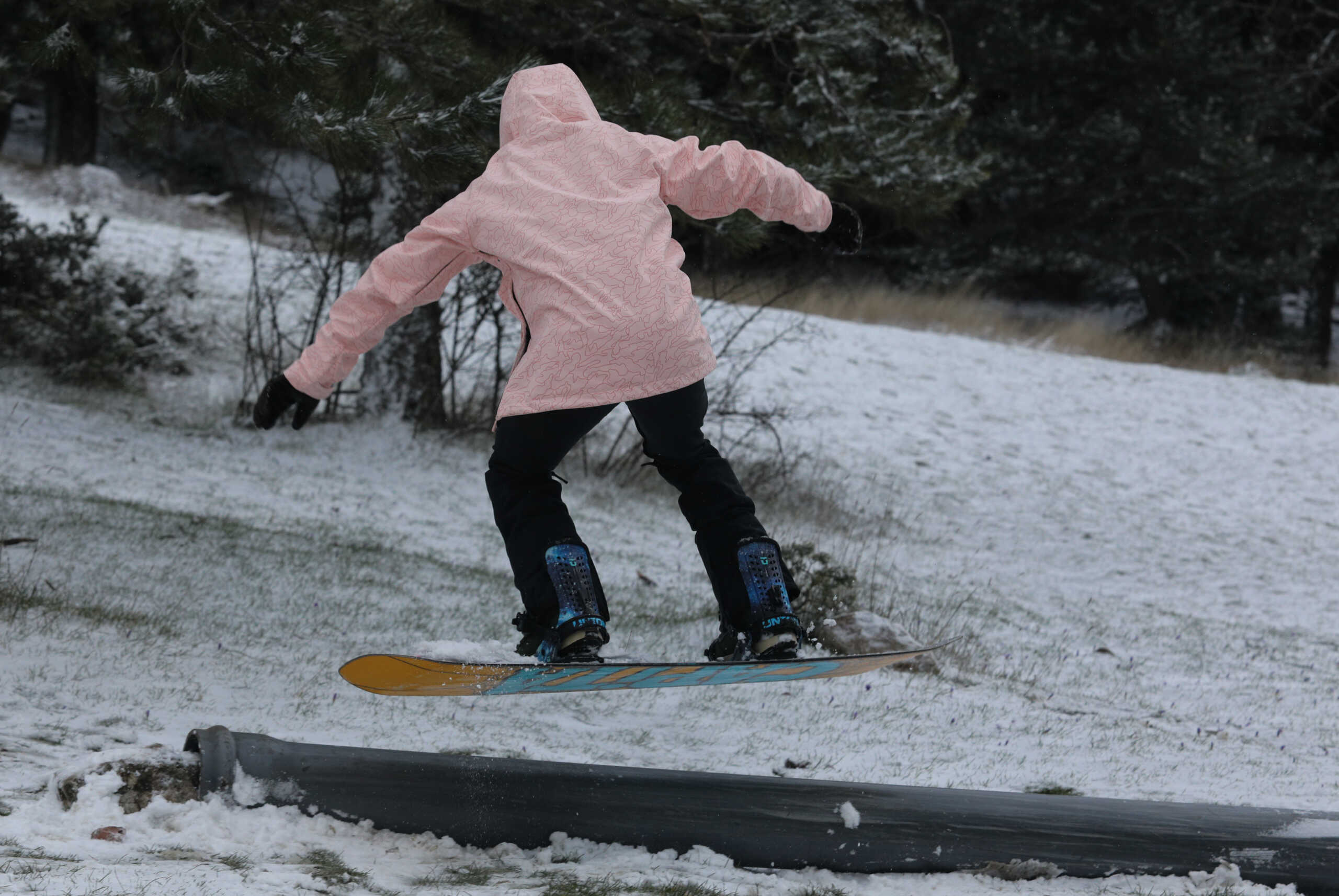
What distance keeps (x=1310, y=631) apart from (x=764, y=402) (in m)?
5.13

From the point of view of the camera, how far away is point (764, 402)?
450 inches

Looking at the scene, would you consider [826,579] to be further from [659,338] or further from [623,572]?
[659,338]

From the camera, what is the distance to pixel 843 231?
371 cm

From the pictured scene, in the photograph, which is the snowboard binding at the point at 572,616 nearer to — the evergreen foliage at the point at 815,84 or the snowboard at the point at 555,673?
the snowboard at the point at 555,673

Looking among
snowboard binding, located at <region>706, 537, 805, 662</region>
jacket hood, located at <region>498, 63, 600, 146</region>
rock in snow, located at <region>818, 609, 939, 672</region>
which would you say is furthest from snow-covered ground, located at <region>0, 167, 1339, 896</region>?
jacket hood, located at <region>498, 63, 600, 146</region>

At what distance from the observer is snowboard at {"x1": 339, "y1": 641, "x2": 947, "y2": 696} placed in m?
3.15

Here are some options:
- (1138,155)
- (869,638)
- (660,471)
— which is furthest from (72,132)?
(660,471)

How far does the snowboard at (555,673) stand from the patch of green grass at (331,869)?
1.42 ft

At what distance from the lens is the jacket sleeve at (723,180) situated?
328 centimetres

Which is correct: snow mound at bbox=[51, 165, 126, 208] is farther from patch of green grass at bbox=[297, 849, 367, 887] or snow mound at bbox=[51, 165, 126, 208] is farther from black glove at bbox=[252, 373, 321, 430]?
patch of green grass at bbox=[297, 849, 367, 887]

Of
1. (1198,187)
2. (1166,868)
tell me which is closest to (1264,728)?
(1166,868)

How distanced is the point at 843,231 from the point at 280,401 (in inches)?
67.2

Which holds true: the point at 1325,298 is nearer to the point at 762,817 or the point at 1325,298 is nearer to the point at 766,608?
the point at 766,608

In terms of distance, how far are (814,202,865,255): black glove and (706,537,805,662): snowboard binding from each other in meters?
0.97
